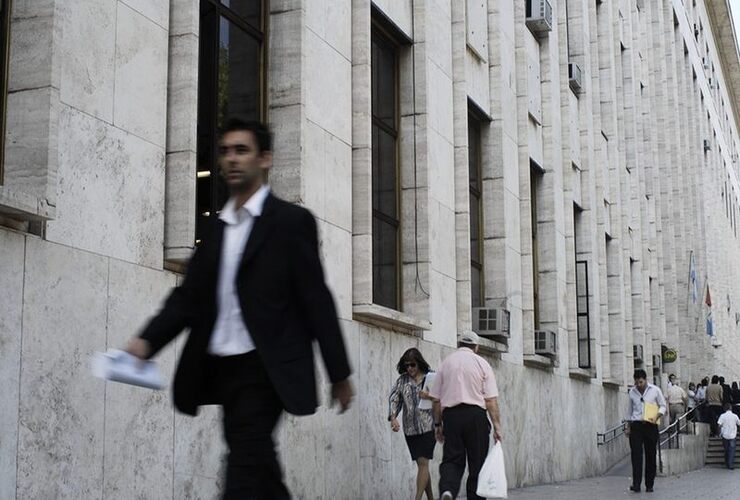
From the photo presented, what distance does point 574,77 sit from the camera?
28.1 meters

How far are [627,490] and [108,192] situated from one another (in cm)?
1270

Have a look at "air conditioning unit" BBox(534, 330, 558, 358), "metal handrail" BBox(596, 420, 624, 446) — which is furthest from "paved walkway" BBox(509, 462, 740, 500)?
"air conditioning unit" BBox(534, 330, 558, 358)


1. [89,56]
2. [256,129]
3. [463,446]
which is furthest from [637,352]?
[256,129]

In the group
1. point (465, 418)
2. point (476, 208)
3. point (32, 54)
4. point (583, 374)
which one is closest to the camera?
point (32, 54)

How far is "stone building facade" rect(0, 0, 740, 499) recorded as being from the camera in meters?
8.76

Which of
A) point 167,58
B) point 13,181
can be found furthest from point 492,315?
point 13,181

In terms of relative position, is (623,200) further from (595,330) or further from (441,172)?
(441,172)

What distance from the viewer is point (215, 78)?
39.5 ft

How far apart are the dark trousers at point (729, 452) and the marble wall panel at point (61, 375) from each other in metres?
26.5

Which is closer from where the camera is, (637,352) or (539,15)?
(539,15)

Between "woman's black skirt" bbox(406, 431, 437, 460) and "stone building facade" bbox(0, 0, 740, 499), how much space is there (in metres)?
0.52

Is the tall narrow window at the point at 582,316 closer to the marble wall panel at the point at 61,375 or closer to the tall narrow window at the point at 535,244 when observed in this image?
the tall narrow window at the point at 535,244

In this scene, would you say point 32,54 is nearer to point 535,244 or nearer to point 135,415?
point 135,415

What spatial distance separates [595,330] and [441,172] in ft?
40.2
